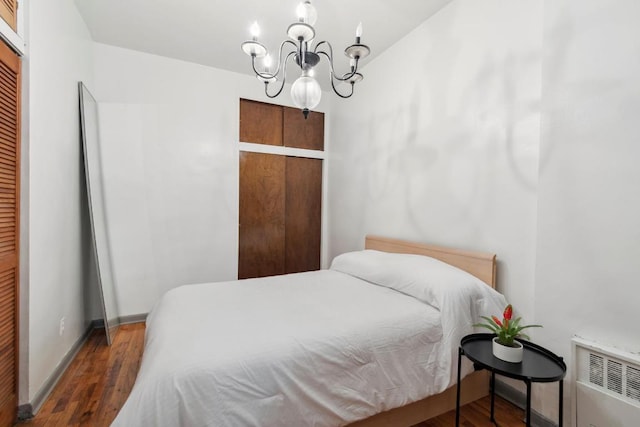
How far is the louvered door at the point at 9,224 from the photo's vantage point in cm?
151

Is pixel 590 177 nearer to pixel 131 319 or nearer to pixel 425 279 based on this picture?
pixel 425 279

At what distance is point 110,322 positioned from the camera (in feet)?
9.09

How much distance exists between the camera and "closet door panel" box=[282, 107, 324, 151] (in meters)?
3.83

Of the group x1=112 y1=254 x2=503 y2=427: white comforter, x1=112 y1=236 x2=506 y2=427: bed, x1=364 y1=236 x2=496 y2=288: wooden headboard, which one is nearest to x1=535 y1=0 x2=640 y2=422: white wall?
x1=364 y1=236 x2=496 y2=288: wooden headboard

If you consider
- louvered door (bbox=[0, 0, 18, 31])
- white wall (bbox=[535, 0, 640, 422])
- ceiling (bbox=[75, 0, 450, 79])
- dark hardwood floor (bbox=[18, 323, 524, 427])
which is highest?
ceiling (bbox=[75, 0, 450, 79])

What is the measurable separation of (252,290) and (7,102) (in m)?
1.74

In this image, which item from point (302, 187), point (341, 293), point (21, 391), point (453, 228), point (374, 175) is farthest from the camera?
point (302, 187)

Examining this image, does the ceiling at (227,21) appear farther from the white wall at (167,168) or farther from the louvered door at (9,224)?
the louvered door at (9,224)

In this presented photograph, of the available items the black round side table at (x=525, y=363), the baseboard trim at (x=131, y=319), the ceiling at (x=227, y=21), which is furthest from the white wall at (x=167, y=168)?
the black round side table at (x=525, y=363)

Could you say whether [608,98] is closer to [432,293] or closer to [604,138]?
[604,138]

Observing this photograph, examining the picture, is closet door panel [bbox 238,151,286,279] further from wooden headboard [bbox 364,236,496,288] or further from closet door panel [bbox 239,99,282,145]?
wooden headboard [bbox 364,236,496,288]

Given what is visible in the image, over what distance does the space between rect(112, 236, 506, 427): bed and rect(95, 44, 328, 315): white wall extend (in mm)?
1367

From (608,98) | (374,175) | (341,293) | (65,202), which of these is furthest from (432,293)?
(65,202)

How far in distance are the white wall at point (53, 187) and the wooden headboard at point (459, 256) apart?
2654 mm
